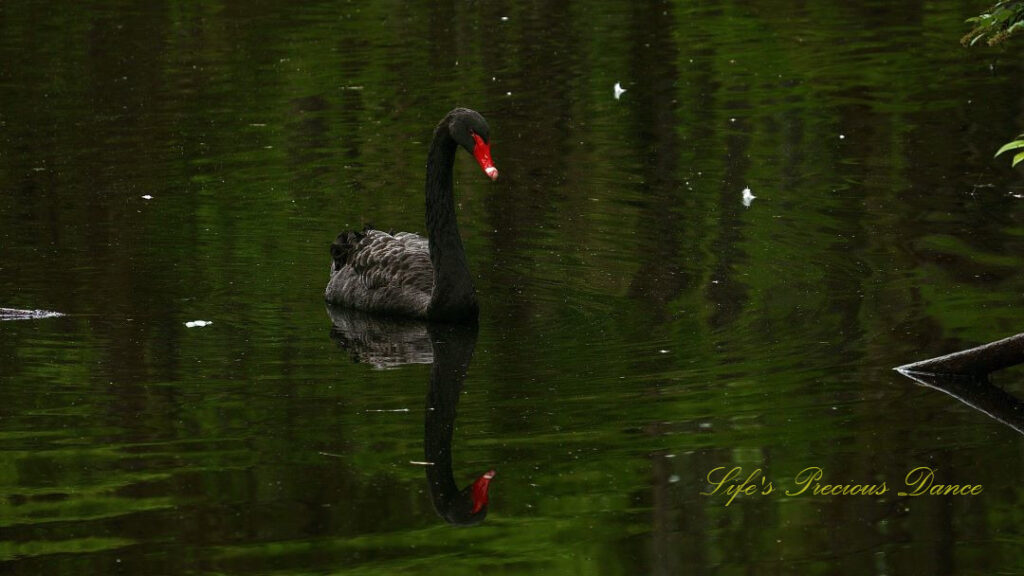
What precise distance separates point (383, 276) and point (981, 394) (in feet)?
11.1

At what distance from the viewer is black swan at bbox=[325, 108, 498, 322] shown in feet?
28.7

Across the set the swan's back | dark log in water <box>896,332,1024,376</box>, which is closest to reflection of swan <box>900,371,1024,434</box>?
dark log in water <box>896,332,1024,376</box>

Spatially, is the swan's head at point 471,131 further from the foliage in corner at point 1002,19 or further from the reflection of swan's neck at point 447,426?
the foliage in corner at point 1002,19

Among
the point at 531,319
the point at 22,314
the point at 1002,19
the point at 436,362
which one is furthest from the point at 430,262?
the point at 1002,19

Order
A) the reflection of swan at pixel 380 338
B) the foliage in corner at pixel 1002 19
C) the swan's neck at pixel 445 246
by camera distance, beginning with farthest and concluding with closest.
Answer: the swan's neck at pixel 445 246 < the reflection of swan at pixel 380 338 < the foliage in corner at pixel 1002 19

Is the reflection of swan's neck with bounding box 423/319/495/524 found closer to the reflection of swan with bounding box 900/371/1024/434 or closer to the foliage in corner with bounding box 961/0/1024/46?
the reflection of swan with bounding box 900/371/1024/434

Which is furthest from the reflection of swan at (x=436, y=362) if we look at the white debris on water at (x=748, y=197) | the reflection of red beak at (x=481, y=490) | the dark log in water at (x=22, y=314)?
the white debris on water at (x=748, y=197)

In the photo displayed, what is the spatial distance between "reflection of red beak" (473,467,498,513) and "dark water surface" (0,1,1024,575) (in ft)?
0.22

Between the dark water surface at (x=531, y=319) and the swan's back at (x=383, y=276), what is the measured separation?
20 cm

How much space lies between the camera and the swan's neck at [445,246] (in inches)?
343

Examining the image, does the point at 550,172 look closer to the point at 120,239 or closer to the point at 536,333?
the point at 120,239

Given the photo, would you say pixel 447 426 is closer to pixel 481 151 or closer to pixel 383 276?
pixel 481 151

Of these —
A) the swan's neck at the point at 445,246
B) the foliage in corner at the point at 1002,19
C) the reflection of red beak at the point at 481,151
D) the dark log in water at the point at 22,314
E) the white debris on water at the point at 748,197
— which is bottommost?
the white debris on water at the point at 748,197

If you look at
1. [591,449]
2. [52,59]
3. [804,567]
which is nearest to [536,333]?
[591,449]
